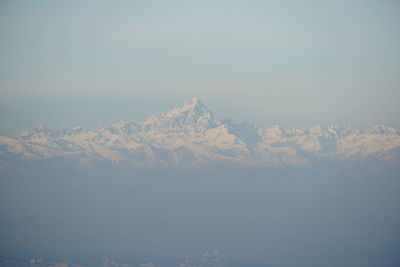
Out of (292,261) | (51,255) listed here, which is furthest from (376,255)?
(51,255)

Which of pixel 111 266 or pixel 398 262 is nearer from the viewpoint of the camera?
pixel 111 266

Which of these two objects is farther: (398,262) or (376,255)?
(376,255)

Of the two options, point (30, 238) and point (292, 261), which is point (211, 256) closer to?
point (292, 261)

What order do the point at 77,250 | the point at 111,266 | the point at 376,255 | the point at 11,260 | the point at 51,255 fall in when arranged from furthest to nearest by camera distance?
the point at 376,255
the point at 77,250
the point at 51,255
the point at 111,266
the point at 11,260

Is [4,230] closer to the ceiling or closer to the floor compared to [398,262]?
closer to the ceiling

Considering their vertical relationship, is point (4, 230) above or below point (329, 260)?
above

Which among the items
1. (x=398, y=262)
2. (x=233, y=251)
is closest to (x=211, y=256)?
(x=233, y=251)

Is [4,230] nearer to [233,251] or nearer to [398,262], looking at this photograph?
[233,251]

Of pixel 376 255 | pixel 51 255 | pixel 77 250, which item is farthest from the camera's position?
pixel 376 255

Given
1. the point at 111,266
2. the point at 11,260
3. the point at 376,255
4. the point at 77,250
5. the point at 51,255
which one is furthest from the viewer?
the point at 376,255
